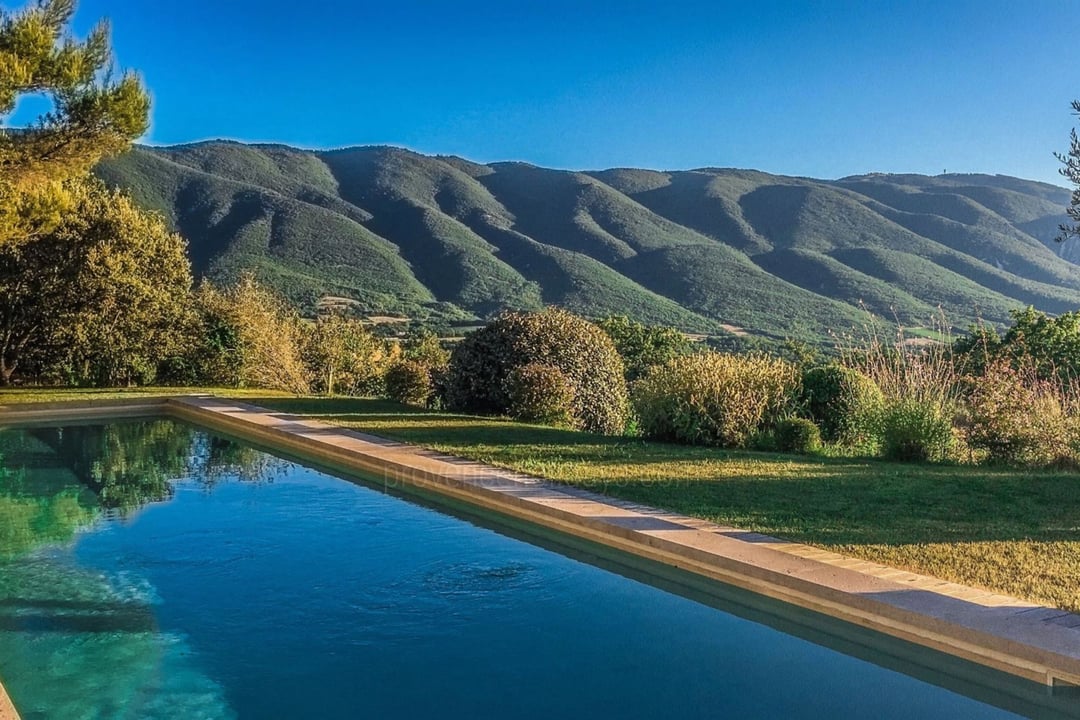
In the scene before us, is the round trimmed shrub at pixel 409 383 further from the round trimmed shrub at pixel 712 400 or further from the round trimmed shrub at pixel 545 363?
the round trimmed shrub at pixel 712 400

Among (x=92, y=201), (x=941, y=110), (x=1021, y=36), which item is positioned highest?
(x=941, y=110)

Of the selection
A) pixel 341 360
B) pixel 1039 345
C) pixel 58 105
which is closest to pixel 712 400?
pixel 1039 345

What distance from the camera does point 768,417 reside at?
9.28m

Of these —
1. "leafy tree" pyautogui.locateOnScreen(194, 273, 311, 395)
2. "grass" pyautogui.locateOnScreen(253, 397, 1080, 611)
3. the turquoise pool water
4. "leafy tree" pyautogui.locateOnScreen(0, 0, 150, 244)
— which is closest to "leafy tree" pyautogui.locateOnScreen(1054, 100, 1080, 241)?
"grass" pyautogui.locateOnScreen(253, 397, 1080, 611)

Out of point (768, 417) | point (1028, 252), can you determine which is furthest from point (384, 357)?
point (1028, 252)

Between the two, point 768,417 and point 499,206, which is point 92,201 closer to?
point 768,417

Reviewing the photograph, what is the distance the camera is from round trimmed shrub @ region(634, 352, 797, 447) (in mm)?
8914

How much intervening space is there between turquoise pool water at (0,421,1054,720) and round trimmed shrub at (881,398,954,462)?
13.6 feet

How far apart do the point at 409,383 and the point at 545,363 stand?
3.12 m

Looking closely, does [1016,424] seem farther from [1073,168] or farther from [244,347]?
[244,347]

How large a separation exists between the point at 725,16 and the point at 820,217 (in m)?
35.2

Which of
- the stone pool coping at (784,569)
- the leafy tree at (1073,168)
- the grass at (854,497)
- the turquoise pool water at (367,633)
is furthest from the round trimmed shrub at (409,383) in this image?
the leafy tree at (1073,168)

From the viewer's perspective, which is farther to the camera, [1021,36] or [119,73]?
[1021,36]

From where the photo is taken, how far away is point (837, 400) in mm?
9461
